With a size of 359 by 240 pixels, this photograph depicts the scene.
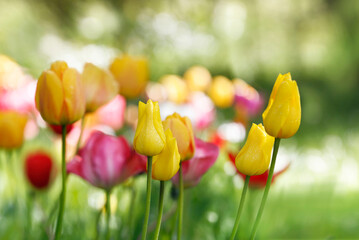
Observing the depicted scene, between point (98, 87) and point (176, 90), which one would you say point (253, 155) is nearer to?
point (98, 87)

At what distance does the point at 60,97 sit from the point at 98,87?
14 cm

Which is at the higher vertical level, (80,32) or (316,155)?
(80,32)

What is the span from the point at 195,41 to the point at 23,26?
5.55 feet

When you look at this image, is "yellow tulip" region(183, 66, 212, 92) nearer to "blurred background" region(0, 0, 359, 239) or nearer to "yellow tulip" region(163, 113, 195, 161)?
"blurred background" region(0, 0, 359, 239)

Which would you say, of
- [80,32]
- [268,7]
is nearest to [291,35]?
[268,7]

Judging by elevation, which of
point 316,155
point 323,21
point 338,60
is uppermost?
point 323,21

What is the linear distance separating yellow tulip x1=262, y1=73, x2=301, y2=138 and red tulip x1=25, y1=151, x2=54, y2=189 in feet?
1.66

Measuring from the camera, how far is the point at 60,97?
0.50 metres

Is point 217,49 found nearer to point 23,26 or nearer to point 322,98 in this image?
point 322,98

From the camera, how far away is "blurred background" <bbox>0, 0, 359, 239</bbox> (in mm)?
1936

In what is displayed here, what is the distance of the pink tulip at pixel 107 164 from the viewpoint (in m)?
0.60

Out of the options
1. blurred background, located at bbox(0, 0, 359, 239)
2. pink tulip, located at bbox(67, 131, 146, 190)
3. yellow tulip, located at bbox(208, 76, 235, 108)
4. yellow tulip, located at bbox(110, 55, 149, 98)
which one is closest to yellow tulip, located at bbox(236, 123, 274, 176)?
pink tulip, located at bbox(67, 131, 146, 190)

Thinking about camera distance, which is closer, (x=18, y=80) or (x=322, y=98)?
(x=18, y=80)

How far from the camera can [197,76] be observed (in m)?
1.52
